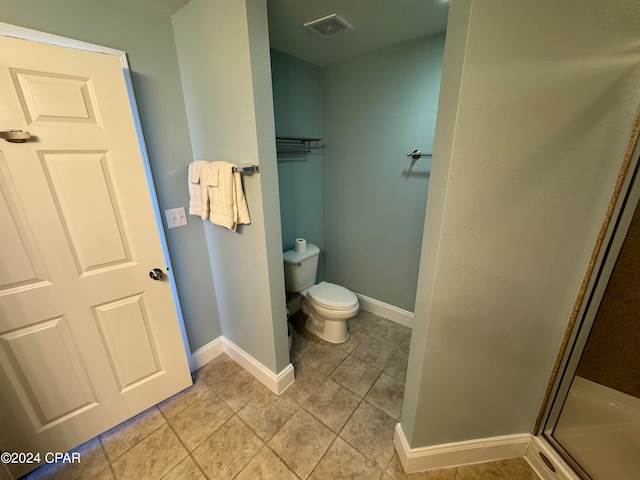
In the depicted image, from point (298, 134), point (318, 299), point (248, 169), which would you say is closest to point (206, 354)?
point (318, 299)

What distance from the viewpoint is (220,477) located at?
3.98ft

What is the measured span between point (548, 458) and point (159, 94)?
2793 millimetres

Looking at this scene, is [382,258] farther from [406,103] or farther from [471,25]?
[471,25]

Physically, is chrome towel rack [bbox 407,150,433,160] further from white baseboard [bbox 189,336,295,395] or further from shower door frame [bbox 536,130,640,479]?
white baseboard [bbox 189,336,295,395]

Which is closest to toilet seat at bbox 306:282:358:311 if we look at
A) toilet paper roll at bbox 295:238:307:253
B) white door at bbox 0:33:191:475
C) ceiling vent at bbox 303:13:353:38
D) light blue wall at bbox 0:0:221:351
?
toilet paper roll at bbox 295:238:307:253

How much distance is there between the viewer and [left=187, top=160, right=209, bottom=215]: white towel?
1479mm

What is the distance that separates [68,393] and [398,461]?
1.76m

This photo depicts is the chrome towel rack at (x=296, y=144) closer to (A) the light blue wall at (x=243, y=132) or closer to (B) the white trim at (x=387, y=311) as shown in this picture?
A: (A) the light blue wall at (x=243, y=132)

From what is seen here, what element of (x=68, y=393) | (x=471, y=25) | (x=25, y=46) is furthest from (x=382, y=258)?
(x=25, y=46)

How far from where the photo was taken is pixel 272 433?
141cm

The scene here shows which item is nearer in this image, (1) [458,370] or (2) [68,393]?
(1) [458,370]

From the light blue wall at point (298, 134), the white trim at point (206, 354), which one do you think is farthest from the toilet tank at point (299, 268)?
the white trim at point (206, 354)

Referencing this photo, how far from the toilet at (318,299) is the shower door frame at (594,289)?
3.94 ft

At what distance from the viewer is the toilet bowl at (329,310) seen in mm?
1983
